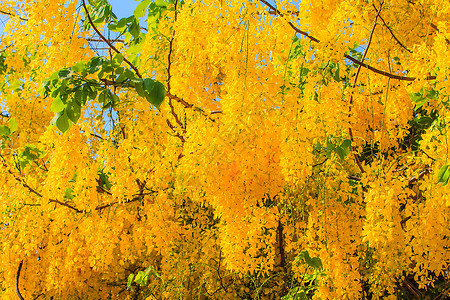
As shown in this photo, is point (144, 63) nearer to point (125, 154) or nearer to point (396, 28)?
point (125, 154)

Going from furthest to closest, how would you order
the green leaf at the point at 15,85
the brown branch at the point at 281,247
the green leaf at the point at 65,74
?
the green leaf at the point at 15,85
the brown branch at the point at 281,247
the green leaf at the point at 65,74

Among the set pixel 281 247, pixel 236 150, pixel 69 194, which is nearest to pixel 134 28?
pixel 236 150

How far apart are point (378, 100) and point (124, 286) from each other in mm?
2531

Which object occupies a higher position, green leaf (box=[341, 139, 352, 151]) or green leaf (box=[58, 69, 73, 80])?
green leaf (box=[58, 69, 73, 80])

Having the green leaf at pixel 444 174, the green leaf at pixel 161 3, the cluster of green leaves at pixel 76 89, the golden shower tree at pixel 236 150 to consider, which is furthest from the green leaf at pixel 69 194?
the green leaf at pixel 444 174

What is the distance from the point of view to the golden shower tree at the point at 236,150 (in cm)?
218

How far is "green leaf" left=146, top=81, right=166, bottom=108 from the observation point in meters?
1.84

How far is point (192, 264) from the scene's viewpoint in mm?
3133

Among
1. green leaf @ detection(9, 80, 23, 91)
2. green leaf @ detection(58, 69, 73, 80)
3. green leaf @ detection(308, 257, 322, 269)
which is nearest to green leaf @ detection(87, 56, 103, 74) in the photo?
green leaf @ detection(58, 69, 73, 80)

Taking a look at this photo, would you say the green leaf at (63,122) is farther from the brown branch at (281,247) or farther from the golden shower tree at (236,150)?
the brown branch at (281,247)

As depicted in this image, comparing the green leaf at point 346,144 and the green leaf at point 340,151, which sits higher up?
the green leaf at point 346,144

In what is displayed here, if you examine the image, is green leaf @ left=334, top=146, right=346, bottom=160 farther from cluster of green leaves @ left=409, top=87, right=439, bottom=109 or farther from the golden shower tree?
cluster of green leaves @ left=409, top=87, right=439, bottom=109

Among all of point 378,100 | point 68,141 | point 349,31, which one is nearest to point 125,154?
point 68,141

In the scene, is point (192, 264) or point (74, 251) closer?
point (74, 251)
